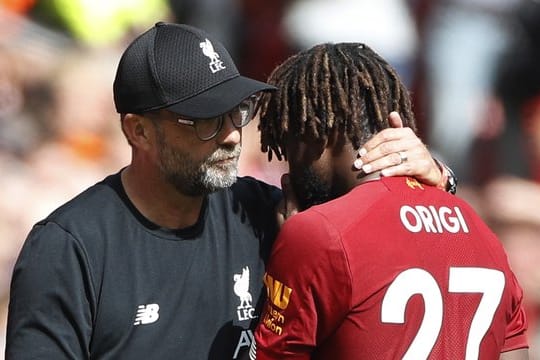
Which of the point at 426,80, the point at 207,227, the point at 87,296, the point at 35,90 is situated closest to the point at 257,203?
the point at 207,227

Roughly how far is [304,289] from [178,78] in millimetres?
695

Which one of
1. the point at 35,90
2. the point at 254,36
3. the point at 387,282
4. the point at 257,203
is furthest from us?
the point at 254,36

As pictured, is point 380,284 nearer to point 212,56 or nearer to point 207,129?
point 207,129

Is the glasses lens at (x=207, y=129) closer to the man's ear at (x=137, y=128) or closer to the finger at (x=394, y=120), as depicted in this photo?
the man's ear at (x=137, y=128)

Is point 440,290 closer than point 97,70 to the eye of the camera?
Yes

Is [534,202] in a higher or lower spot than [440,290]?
lower

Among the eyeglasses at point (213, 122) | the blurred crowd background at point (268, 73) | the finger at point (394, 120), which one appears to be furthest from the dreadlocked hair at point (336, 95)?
the blurred crowd background at point (268, 73)

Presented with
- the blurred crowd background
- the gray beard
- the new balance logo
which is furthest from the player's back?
the blurred crowd background

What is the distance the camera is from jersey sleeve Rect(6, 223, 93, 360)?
9.17 ft

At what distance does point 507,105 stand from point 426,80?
561 mm

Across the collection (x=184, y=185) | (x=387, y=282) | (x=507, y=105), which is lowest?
(x=507, y=105)

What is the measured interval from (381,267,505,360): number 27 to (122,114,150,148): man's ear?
0.85m

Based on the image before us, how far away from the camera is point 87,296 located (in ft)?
9.36

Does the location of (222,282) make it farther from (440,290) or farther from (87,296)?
(440,290)
